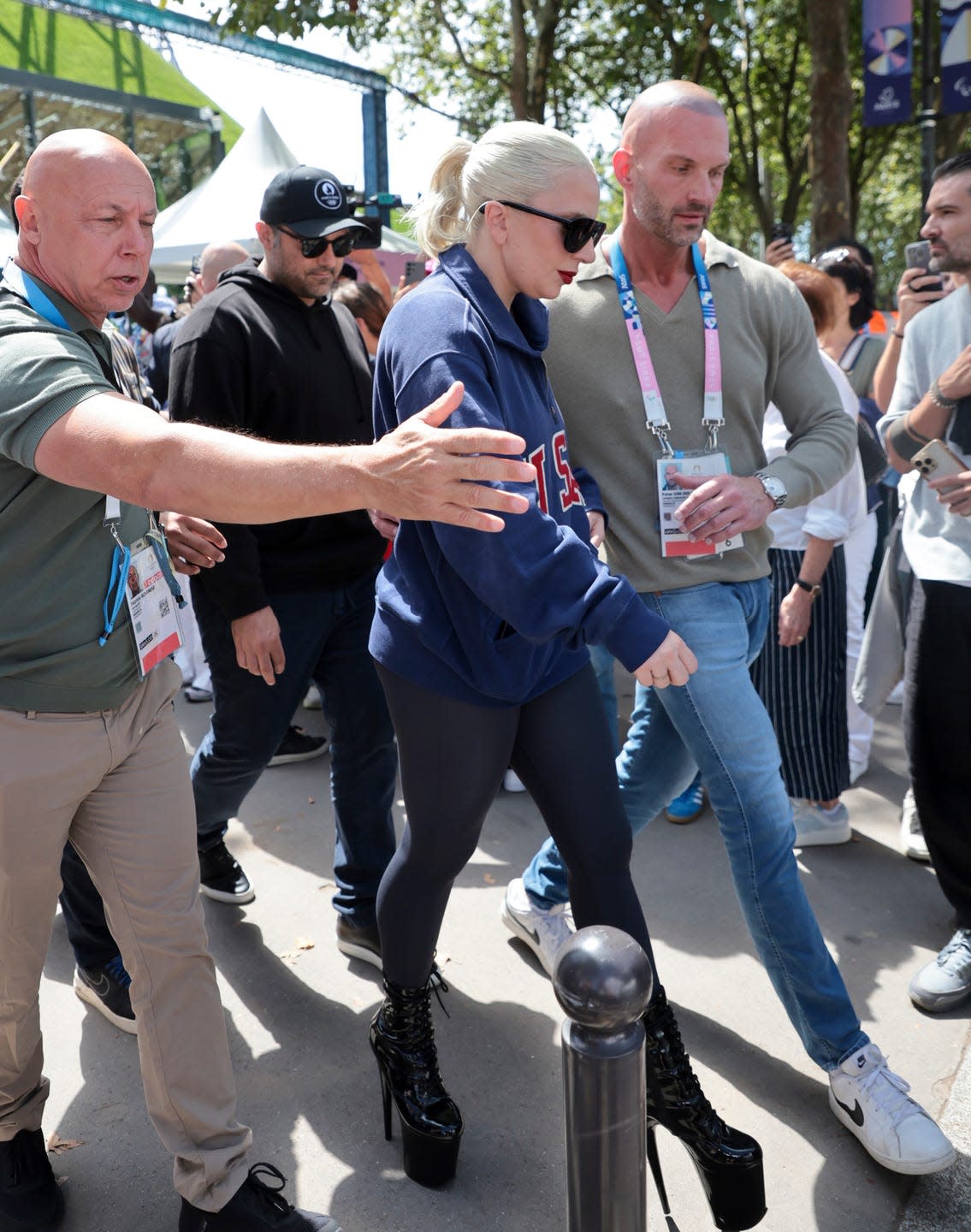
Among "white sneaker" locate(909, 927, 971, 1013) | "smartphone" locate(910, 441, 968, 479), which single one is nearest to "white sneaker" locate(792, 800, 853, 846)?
"white sneaker" locate(909, 927, 971, 1013)

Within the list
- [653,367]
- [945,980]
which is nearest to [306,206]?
[653,367]

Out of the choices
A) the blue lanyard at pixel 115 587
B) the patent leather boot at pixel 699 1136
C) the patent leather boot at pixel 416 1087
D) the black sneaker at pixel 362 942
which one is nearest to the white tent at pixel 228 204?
the black sneaker at pixel 362 942

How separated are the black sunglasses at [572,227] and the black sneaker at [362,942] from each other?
2030mm

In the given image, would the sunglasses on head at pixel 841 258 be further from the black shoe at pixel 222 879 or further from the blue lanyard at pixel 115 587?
the blue lanyard at pixel 115 587

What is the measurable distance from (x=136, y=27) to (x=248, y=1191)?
20.5 meters

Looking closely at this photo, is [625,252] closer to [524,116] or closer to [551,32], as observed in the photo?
[524,116]

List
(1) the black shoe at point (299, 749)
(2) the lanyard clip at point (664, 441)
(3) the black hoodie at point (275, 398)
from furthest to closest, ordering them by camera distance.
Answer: (1) the black shoe at point (299, 749)
(3) the black hoodie at point (275, 398)
(2) the lanyard clip at point (664, 441)

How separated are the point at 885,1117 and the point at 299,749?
3230 mm

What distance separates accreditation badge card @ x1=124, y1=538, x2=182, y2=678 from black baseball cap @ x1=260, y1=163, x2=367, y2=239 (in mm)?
1296

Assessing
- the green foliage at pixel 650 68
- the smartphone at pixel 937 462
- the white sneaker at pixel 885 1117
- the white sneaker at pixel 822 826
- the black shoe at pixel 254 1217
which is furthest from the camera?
the green foliage at pixel 650 68

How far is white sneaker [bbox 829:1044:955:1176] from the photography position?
2.44m

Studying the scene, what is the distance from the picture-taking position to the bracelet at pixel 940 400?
3164 mm

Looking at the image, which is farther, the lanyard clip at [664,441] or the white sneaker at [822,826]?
the white sneaker at [822,826]

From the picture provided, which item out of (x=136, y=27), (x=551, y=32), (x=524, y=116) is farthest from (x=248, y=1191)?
(x=136, y=27)
